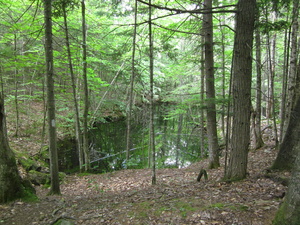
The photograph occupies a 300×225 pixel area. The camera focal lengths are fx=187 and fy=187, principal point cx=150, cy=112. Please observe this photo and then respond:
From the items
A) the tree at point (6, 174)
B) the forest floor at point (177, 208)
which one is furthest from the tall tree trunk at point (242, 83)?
the tree at point (6, 174)

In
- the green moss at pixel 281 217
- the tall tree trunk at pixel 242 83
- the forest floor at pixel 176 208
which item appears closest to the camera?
the green moss at pixel 281 217

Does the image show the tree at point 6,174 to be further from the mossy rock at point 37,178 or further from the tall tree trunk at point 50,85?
the mossy rock at point 37,178

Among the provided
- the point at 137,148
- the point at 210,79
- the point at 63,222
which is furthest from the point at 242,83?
the point at 137,148

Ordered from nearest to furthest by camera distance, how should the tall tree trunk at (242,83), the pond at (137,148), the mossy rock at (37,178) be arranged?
the tall tree trunk at (242,83)
the mossy rock at (37,178)
the pond at (137,148)

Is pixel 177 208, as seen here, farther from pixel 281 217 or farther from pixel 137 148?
pixel 137 148

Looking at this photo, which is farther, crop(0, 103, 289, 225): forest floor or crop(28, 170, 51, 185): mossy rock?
crop(28, 170, 51, 185): mossy rock

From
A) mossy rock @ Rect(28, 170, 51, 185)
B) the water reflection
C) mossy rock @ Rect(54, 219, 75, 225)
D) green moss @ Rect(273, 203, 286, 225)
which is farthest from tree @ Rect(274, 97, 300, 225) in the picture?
mossy rock @ Rect(28, 170, 51, 185)

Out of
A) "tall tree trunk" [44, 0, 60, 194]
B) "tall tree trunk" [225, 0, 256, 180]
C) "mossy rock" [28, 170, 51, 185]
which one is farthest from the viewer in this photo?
"mossy rock" [28, 170, 51, 185]

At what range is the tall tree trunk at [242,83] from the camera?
4340 mm

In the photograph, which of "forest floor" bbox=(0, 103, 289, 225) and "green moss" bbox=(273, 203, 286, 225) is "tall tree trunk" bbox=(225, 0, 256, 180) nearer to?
"forest floor" bbox=(0, 103, 289, 225)

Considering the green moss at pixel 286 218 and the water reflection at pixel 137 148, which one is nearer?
the green moss at pixel 286 218

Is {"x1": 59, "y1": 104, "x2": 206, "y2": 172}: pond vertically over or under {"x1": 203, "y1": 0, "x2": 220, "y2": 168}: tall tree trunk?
under

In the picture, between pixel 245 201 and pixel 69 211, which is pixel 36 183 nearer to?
pixel 69 211

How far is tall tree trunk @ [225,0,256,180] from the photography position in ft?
14.2
